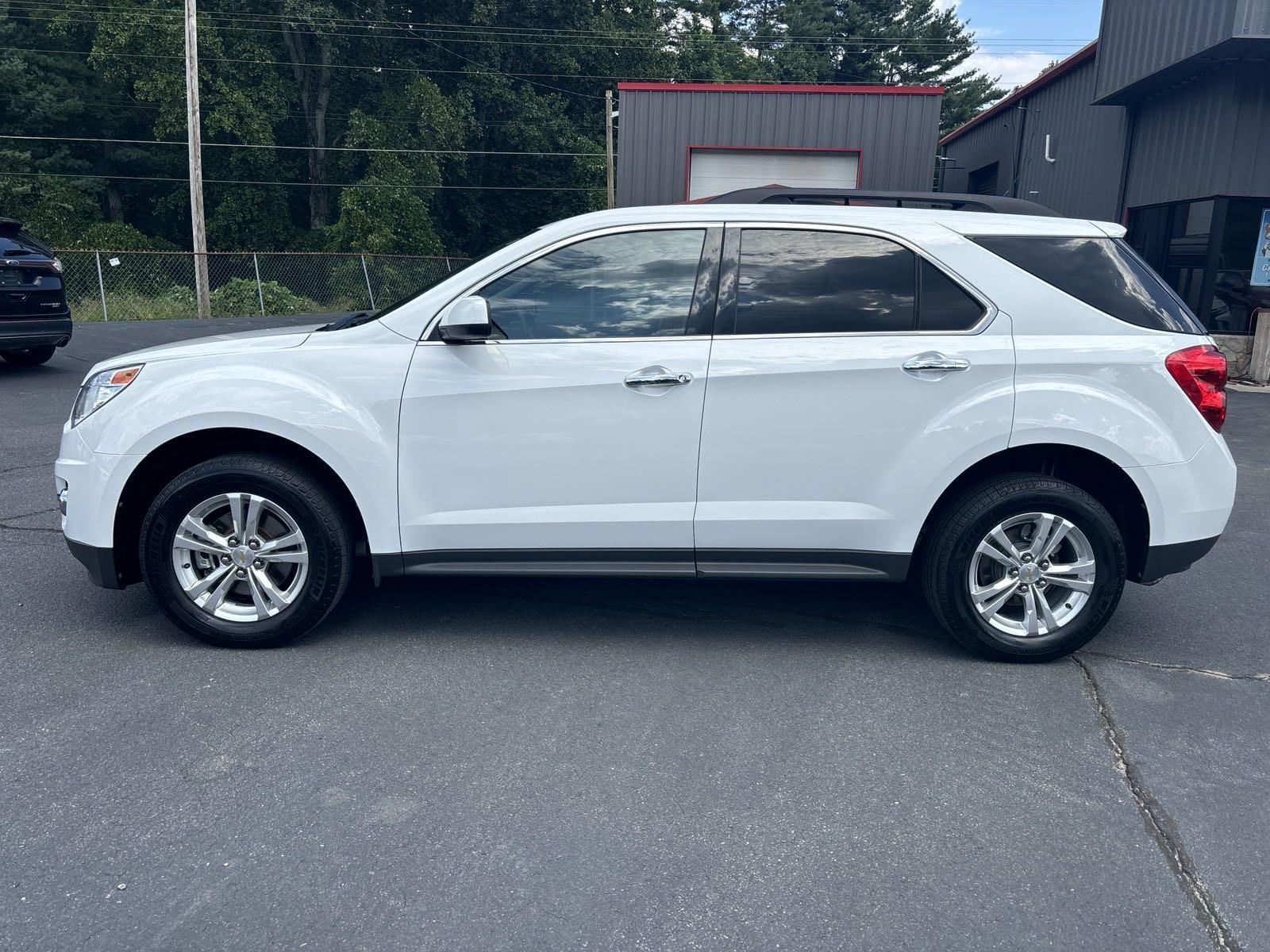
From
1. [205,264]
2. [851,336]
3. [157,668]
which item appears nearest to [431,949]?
[157,668]

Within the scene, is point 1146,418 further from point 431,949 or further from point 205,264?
point 205,264

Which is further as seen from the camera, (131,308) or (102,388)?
(131,308)

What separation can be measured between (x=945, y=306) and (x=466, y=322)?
1.98m

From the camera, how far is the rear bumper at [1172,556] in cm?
451

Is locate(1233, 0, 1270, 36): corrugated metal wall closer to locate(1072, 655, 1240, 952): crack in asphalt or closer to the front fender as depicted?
locate(1072, 655, 1240, 952): crack in asphalt

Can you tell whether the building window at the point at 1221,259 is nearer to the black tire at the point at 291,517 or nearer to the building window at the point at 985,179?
the building window at the point at 985,179

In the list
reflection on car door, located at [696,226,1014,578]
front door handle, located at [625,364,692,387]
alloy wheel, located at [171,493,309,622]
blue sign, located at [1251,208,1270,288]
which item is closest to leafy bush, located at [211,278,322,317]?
blue sign, located at [1251,208,1270,288]

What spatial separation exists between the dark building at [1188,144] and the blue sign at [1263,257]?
2cm

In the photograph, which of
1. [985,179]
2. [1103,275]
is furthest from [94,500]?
[985,179]

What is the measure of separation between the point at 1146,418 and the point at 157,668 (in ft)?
13.6

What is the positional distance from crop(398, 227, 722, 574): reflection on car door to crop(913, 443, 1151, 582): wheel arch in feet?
3.71

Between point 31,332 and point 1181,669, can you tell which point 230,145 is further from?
point 1181,669

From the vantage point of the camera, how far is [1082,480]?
4.75 meters

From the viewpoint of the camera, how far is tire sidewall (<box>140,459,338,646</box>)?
442 centimetres
